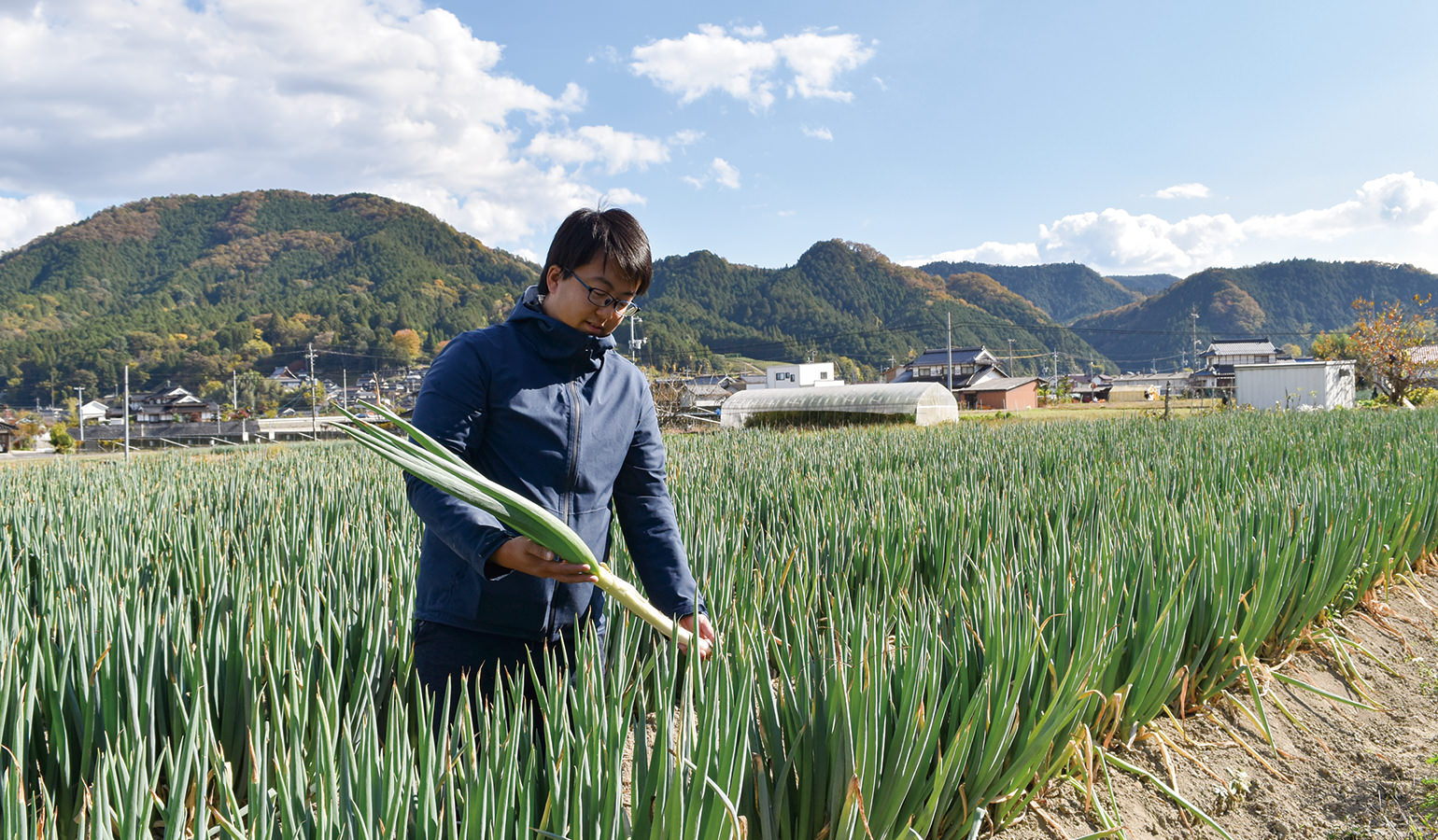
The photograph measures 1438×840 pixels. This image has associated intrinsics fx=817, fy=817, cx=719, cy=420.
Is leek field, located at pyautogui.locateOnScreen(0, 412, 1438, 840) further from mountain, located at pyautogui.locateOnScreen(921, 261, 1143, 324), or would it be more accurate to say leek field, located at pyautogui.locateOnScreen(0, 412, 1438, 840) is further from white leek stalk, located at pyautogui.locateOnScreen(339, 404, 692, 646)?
mountain, located at pyautogui.locateOnScreen(921, 261, 1143, 324)

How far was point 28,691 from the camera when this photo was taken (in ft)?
5.05

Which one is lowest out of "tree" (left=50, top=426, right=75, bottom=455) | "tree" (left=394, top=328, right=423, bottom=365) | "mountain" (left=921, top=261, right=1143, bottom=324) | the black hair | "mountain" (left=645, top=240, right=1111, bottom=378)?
→ "tree" (left=50, top=426, right=75, bottom=455)

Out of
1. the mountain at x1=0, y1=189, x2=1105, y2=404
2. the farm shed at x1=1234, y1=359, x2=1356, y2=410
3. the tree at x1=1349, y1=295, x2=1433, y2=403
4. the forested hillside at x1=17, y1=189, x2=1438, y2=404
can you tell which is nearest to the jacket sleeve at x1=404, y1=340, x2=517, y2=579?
the farm shed at x1=1234, y1=359, x2=1356, y2=410

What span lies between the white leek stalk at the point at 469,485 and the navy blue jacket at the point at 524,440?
0.35 m

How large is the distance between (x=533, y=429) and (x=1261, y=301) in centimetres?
15501

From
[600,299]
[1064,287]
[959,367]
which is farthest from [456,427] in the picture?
[1064,287]

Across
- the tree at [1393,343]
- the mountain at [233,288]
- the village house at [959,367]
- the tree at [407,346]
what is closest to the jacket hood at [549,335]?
the tree at [1393,343]

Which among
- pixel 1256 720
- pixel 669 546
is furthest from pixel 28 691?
pixel 1256 720

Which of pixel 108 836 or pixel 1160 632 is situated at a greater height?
pixel 108 836

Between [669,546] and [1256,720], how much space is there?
2046 mm

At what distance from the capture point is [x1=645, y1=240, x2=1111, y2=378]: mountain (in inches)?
3588

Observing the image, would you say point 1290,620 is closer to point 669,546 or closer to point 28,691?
point 669,546

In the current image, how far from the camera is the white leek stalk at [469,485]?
0.93 meters

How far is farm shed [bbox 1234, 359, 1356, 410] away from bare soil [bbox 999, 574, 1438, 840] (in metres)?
22.5
